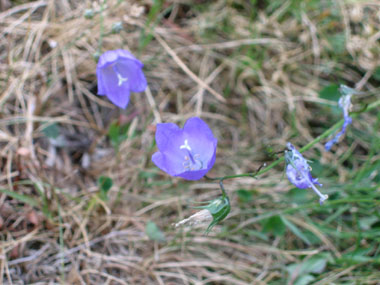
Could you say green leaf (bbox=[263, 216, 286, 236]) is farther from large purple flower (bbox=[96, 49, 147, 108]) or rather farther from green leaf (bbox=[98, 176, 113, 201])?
large purple flower (bbox=[96, 49, 147, 108])

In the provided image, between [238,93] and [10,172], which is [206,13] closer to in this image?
[238,93]

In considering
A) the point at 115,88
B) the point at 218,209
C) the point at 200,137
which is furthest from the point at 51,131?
the point at 218,209

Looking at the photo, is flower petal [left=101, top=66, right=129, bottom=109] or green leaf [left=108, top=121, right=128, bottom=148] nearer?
flower petal [left=101, top=66, right=129, bottom=109]

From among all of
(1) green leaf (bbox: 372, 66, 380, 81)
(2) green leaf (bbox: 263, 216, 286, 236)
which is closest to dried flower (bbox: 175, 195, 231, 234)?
(2) green leaf (bbox: 263, 216, 286, 236)

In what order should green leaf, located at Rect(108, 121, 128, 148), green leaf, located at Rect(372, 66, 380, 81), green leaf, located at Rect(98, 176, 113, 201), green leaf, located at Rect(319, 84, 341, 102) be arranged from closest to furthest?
green leaf, located at Rect(98, 176, 113, 201)
green leaf, located at Rect(108, 121, 128, 148)
green leaf, located at Rect(319, 84, 341, 102)
green leaf, located at Rect(372, 66, 380, 81)

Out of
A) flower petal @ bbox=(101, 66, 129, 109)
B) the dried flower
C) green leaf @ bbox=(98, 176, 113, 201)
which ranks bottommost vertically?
green leaf @ bbox=(98, 176, 113, 201)

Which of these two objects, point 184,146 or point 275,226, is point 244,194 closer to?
point 275,226

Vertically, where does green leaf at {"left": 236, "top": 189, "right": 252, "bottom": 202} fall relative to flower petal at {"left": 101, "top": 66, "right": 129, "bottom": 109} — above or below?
below
